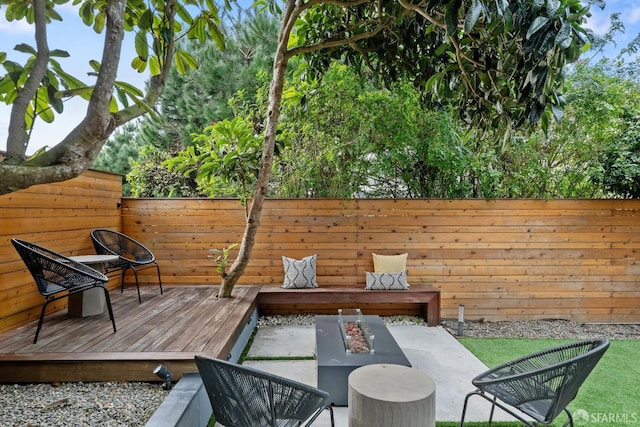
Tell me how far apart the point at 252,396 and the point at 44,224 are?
3.12 meters

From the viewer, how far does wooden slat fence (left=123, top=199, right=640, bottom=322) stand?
16.2 ft

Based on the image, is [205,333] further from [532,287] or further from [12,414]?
[532,287]

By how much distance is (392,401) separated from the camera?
1.73m

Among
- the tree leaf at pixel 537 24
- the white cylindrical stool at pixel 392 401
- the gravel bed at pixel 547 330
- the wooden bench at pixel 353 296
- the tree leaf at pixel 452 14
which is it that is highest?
the tree leaf at pixel 452 14

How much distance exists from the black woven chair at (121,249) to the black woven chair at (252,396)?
2761mm

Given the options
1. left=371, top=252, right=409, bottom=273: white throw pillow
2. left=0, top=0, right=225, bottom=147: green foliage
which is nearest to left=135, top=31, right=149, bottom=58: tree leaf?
left=0, top=0, right=225, bottom=147: green foliage

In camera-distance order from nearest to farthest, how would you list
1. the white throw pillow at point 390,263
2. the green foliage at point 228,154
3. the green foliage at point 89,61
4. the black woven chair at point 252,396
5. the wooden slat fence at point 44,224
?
Answer: the green foliage at point 89,61 < the black woven chair at point 252,396 < the wooden slat fence at point 44,224 < the green foliage at point 228,154 < the white throw pillow at point 390,263

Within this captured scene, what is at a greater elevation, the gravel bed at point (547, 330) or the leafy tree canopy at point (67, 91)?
the leafy tree canopy at point (67, 91)

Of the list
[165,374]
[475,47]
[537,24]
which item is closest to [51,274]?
[165,374]

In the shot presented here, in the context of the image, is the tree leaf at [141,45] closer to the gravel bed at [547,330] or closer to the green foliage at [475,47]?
the green foliage at [475,47]

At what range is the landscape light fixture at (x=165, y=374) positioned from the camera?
2.22 m

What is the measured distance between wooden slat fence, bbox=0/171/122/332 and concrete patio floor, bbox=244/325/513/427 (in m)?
2.08

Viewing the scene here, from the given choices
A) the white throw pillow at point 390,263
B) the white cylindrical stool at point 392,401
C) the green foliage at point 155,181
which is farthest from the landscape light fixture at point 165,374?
the green foliage at point 155,181

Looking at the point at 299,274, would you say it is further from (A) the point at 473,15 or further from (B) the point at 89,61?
(A) the point at 473,15
